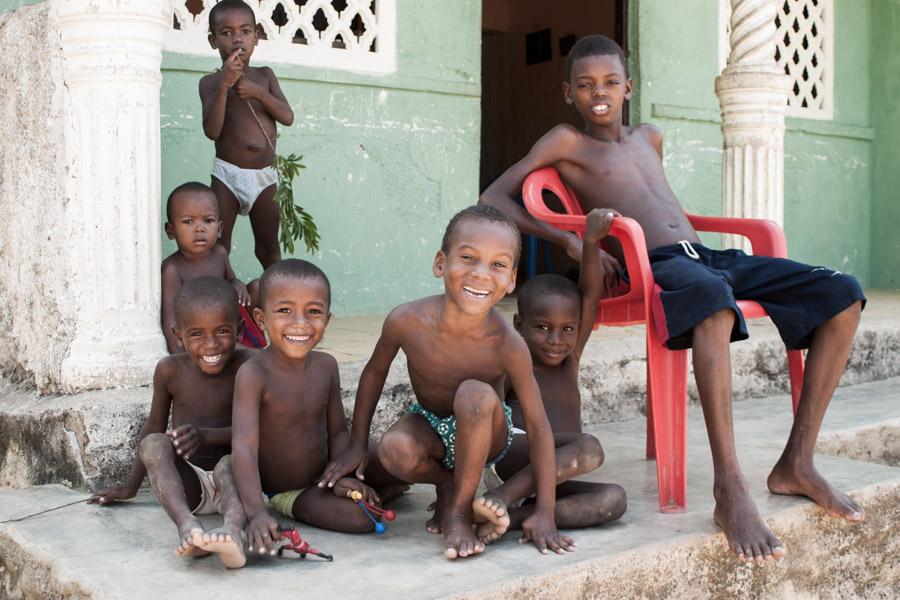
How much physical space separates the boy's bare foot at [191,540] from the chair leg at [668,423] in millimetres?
1299

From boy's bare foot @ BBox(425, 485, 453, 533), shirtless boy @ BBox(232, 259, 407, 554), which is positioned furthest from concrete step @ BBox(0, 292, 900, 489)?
boy's bare foot @ BBox(425, 485, 453, 533)

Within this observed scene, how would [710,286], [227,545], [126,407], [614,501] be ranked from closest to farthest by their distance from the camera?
[227,545]
[614,501]
[710,286]
[126,407]

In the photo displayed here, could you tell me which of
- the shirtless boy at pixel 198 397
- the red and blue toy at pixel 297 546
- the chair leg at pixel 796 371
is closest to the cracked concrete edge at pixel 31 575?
the shirtless boy at pixel 198 397

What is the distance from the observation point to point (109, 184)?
11.3 feet

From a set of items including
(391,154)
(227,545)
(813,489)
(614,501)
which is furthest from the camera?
(391,154)

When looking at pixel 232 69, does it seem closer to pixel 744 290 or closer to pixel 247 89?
pixel 247 89

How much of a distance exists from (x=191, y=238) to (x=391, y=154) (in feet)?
8.04

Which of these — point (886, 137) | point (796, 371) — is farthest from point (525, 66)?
point (796, 371)

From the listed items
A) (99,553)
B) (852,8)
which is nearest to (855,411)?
(99,553)

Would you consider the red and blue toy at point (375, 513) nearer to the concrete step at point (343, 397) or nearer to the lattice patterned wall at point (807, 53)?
the concrete step at point (343, 397)

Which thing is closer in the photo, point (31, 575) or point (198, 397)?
point (31, 575)

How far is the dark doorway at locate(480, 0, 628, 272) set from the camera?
32.4ft

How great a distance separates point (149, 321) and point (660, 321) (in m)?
1.67

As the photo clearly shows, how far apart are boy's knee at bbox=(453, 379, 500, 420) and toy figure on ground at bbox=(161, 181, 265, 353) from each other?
48.6 inches
